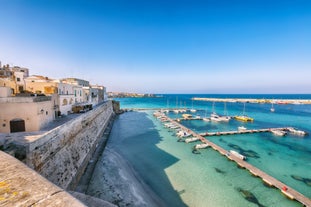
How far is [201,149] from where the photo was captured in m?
20.6

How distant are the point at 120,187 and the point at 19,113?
10729mm

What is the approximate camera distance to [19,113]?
1170cm

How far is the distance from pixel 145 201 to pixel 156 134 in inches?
687

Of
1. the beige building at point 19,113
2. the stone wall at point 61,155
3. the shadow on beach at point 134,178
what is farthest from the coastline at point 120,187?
the beige building at point 19,113

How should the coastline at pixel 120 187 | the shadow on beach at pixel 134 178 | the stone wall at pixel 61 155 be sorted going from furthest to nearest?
the shadow on beach at pixel 134 178
the coastline at pixel 120 187
the stone wall at pixel 61 155

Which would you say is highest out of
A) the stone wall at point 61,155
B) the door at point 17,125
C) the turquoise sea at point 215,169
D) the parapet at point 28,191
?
the parapet at point 28,191

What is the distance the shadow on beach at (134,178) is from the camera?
1082 centimetres

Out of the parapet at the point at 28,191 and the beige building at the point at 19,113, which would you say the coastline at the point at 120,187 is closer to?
the beige building at the point at 19,113

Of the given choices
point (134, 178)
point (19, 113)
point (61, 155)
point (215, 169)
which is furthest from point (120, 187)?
point (19, 113)

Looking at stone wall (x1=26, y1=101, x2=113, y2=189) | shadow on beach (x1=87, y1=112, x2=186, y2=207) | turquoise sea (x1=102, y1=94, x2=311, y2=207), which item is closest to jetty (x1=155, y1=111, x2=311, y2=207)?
turquoise sea (x1=102, y1=94, x2=311, y2=207)

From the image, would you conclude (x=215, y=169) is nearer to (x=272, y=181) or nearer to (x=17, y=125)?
(x=272, y=181)

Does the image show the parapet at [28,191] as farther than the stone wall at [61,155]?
No

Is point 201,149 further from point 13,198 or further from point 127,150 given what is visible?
point 13,198

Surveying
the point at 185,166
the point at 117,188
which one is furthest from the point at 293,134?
the point at 117,188
